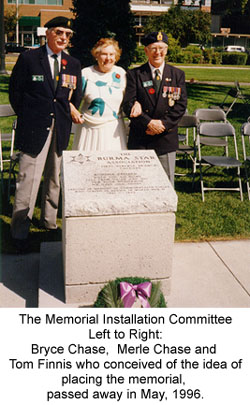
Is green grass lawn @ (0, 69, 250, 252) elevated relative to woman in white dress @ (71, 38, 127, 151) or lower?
lower

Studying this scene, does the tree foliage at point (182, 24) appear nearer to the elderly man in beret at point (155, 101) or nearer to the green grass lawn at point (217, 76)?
the green grass lawn at point (217, 76)

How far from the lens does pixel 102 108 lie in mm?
4648

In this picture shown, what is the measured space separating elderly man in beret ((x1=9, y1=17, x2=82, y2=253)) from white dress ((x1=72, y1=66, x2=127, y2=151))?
150 millimetres

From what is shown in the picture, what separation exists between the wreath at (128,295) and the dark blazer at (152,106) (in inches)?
77.3

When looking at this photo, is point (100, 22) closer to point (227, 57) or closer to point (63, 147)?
point (63, 147)

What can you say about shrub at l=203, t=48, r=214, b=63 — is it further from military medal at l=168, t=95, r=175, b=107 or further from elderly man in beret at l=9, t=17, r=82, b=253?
elderly man in beret at l=9, t=17, r=82, b=253

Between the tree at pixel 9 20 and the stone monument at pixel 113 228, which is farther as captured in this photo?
the tree at pixel 9 20

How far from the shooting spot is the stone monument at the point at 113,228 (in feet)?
11.9

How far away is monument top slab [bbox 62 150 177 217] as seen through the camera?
3.61 m

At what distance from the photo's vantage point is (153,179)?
3975 millimetres

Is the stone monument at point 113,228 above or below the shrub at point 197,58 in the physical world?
above

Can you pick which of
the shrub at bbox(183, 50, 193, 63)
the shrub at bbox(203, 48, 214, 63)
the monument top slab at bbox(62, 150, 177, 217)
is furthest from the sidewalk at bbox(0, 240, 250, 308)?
the shrub at bbox(203, 48, 214, 63)

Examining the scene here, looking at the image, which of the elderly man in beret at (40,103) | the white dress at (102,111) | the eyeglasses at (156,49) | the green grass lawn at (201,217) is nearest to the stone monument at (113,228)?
the white dress at (102,111)
